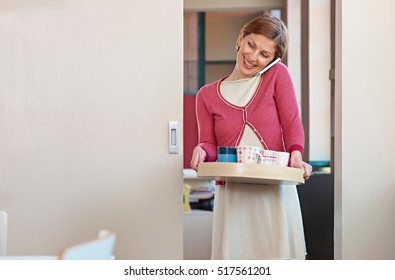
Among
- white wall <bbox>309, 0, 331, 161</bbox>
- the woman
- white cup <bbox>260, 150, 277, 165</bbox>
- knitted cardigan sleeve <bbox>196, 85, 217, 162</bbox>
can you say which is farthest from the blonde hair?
white wall <bbox>309, 0, 331, 161</bbox>

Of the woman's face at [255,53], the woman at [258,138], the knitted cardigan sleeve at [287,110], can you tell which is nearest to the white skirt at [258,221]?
the woman at [258,138]

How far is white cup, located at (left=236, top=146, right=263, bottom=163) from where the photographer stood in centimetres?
127

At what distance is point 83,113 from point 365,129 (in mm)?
673

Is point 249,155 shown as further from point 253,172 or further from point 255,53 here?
point 255,53

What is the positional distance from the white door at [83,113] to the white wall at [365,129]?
39cm

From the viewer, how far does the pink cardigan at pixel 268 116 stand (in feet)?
4.63

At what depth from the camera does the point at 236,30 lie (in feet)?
15.1

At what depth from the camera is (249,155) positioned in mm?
1273

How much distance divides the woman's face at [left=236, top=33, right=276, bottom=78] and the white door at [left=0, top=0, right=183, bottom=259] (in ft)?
0.54

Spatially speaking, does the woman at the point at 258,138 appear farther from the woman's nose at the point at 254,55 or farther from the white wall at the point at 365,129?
the white wall at the point at 365,129

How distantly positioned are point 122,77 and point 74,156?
0.71ft

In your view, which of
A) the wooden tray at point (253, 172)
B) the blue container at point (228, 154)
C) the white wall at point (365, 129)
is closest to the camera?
the wooden tray at point (253, 172)

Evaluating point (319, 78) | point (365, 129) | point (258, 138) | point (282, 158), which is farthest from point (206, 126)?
point (319, 78)
